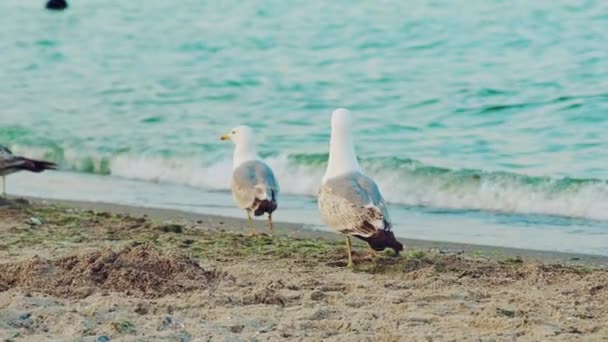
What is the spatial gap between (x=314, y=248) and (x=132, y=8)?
19.4m

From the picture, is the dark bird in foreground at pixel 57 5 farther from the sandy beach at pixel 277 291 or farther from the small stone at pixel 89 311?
the small stone at pixel 89 311

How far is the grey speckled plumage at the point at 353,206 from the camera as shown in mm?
6855

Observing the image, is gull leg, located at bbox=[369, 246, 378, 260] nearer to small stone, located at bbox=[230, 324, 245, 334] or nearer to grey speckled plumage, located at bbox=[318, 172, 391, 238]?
grey speckled plumage, located at bbox=[318, 172, 391, 238]

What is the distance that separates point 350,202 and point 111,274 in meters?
1.40

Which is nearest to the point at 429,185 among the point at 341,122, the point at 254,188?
the point at 254,188

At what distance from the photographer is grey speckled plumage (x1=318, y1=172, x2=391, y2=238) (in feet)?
22.5

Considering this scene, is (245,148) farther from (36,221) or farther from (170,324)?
(170,324)

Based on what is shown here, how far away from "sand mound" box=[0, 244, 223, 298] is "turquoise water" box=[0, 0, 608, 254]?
2.65 metres

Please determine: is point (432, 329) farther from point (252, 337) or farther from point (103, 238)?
point (103, 238)

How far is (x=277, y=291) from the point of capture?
19.7 feet

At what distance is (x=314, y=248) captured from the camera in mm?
7598

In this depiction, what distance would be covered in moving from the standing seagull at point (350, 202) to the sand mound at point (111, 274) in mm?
843

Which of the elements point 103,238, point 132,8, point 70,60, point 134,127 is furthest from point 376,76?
point 132,8

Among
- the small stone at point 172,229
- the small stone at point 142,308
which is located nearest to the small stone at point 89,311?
the small stone at point 142,308
